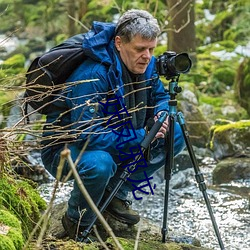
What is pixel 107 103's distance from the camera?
3393 mm

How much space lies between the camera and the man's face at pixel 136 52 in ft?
11.1

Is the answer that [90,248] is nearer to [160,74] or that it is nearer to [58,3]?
[160,74]

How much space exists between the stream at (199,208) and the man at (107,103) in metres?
1.03

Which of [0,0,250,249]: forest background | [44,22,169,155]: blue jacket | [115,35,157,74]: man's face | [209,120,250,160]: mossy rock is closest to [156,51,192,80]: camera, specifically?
[115,35,157,74]: man's face

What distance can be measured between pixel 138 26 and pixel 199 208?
261cm

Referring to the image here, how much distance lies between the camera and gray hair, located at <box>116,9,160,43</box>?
337 cm

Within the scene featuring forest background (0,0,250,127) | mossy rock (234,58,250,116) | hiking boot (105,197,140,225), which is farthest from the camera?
forest background (0,0,250,127)

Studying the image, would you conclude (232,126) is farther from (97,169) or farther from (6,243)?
(6,243)

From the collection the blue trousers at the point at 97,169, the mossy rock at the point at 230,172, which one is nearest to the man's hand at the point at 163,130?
the blue trousers at the point at 97,169

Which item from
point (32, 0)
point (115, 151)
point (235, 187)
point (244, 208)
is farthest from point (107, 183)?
point (32, 0)

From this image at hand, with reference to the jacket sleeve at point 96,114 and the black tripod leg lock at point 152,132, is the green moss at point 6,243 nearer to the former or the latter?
the jacket sleeve at point 96,114

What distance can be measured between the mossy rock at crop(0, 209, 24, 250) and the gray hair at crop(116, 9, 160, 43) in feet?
3.96

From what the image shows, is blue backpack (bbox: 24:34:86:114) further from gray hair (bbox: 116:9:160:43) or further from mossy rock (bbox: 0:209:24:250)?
mossy rock (bbox: 0:209:24:250)

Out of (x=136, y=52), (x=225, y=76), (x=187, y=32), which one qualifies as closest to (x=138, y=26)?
(x=136, y=52)
